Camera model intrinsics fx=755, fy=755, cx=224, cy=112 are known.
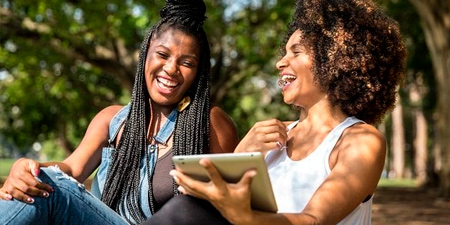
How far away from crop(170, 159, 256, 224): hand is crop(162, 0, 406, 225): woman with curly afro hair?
46cm

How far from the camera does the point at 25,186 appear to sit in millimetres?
2674

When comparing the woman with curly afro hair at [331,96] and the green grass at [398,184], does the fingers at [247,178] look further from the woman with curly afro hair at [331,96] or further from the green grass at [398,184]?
the green grass at [398,184]

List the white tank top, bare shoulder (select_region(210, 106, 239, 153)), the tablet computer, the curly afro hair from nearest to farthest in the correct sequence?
the tablet computer, the white tank top, the curly afro hair, bare shoulder (select_region(210, 106, 239, 153))

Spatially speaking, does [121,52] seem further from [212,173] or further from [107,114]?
[212,173]

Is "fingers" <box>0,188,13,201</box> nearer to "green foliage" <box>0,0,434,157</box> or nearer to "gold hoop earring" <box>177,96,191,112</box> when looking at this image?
"gold hoop earring" <box>177,96,191,112</box>

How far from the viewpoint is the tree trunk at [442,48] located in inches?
609

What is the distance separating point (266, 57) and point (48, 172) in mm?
14915

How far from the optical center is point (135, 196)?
3273 mm

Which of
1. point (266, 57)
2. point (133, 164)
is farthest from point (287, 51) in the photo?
point (266, 57)

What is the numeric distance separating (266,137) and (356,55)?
1.40 feet

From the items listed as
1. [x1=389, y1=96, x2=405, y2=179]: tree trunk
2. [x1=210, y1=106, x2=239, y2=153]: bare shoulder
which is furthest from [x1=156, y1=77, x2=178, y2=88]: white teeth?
[x1=389, y1=96, x2=405, y2=179]: tree trunk

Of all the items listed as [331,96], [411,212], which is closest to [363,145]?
[331,96]

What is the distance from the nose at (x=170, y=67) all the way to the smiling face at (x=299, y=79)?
691mm

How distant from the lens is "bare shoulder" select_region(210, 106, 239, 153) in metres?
3.41
